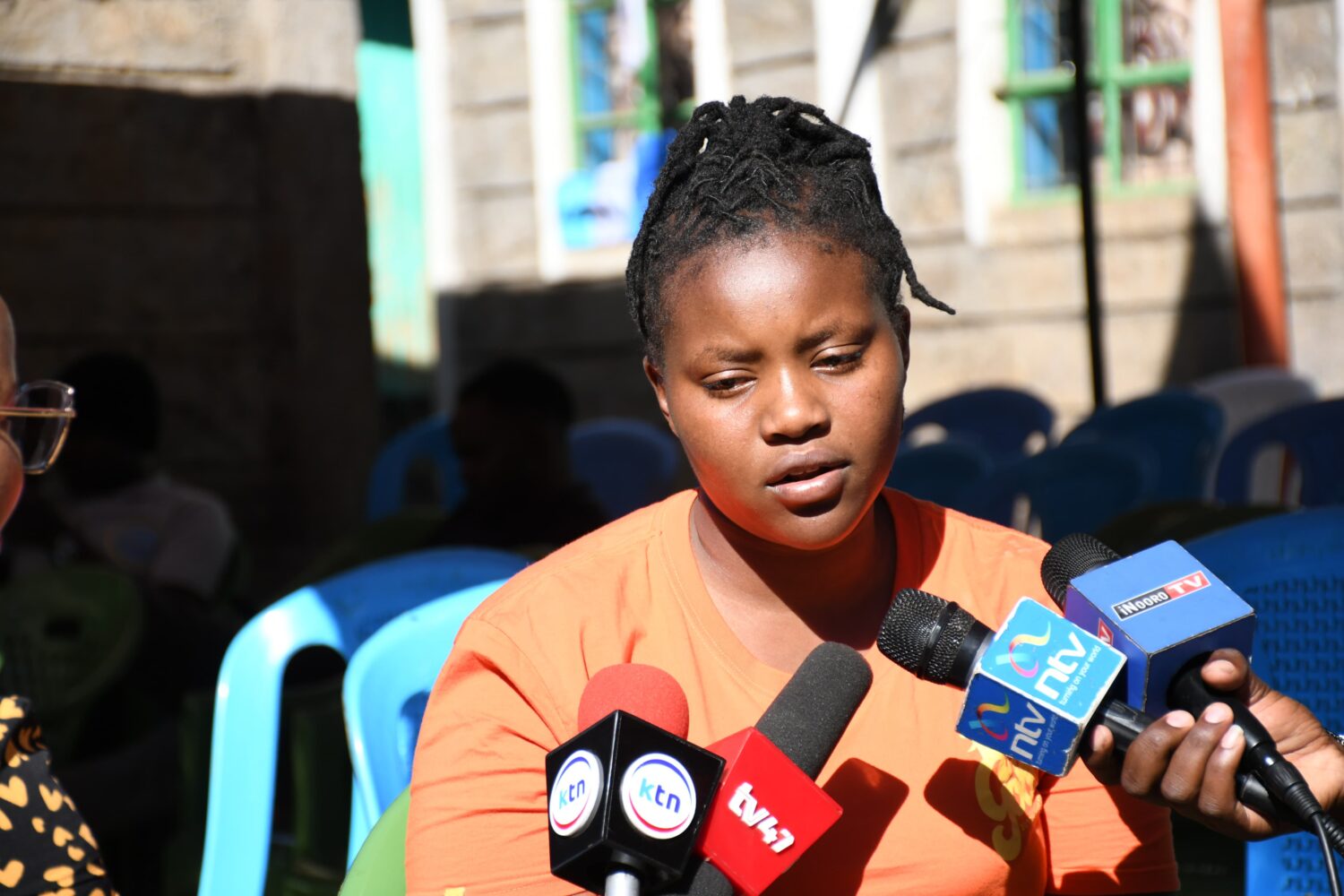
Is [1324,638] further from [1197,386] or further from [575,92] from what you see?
[575,92]

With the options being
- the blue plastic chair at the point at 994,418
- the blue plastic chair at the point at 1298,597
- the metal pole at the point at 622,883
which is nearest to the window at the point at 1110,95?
the blue plastic chair at the point at 994,418

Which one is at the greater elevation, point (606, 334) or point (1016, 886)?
point (606, 334)

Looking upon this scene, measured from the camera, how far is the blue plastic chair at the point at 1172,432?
17.5 ft

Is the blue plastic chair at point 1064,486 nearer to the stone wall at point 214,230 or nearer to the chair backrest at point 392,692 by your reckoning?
the chair backrest at point 392,692

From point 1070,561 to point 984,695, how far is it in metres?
0.23

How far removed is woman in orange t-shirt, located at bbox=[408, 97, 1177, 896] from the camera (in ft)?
5.00

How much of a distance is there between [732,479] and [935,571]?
0.30 m

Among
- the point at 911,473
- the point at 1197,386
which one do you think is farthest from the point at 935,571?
the point at 1197,386

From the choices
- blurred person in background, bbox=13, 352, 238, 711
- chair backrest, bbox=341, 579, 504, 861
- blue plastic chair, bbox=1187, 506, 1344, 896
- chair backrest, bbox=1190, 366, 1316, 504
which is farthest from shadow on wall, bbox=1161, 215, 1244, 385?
chair backrest, bbox=341, 579, 504, 861

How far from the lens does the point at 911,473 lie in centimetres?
482

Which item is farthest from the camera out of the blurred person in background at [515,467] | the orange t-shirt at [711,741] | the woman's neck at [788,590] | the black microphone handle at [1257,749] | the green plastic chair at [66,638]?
the blurred person in background at [515,467]

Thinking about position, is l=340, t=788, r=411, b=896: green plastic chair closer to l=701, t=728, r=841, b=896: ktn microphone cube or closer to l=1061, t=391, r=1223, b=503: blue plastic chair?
l=701, t=728, r=841, b=896: ktn microphone cube

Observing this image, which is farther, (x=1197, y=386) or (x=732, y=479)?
(x=1197, y=386)

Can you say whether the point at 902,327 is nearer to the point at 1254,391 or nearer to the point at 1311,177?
the point at 1254,391
